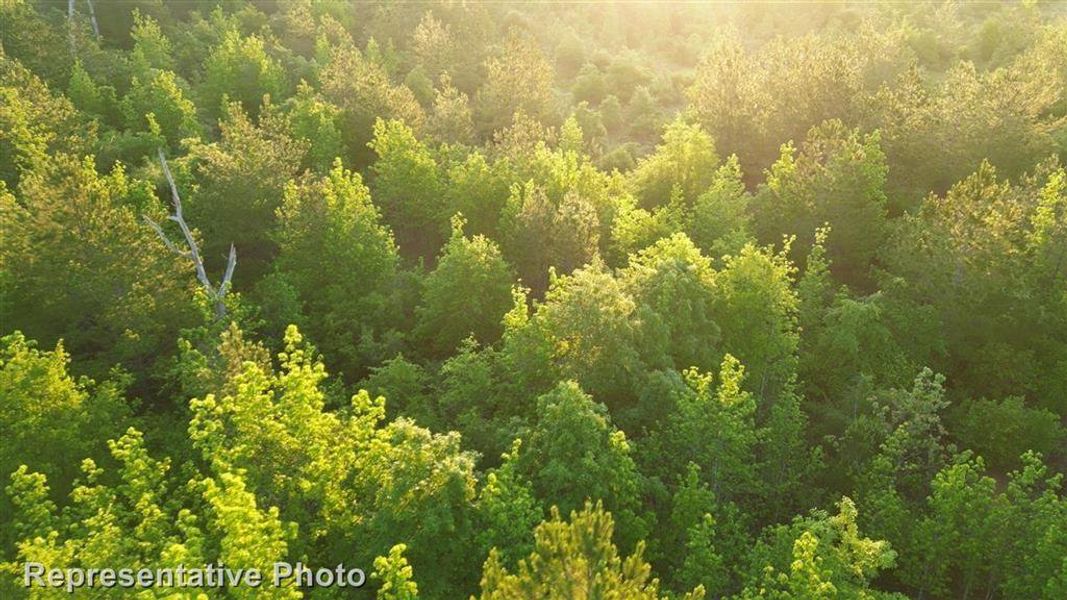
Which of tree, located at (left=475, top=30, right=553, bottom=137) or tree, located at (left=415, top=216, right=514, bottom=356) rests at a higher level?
tree, located at (left=475, top=30, right=553, bottom=137)

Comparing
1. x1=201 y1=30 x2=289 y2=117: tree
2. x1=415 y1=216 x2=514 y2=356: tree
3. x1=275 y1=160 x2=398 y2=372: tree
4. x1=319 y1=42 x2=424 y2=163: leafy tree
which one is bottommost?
x1=415 y1=216 x2=514 y2=356: tree

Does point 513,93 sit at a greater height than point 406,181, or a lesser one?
greater

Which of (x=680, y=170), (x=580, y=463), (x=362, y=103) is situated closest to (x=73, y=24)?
(x=362, y=103)

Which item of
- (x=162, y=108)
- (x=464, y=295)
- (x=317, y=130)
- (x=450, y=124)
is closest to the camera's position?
(x=464, y=295)

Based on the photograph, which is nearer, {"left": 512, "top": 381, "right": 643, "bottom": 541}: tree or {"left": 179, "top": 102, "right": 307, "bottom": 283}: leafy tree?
{"left": 512, "top": 381, "right": 643, "bottom": 541}: tree

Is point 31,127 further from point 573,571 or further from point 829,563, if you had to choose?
point 829,563

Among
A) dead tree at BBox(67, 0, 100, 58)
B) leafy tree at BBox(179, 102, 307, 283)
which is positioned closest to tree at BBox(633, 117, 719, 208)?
leafy tree at BBox(179, 102, 307, 283)

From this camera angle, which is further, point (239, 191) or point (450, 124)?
point (450, 124)

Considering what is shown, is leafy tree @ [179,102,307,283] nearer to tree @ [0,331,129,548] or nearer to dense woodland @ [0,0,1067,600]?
dense woodland @ [0,0,1067,600]

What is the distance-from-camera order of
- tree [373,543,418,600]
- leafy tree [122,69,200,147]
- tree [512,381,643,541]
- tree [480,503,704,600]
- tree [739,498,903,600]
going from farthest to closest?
leafy tree [122,69,200,147] → tree [512,381,643,541] → tree [739,498,903,600] → tree [373,543,418,600] → tree [480,503,704,600]
